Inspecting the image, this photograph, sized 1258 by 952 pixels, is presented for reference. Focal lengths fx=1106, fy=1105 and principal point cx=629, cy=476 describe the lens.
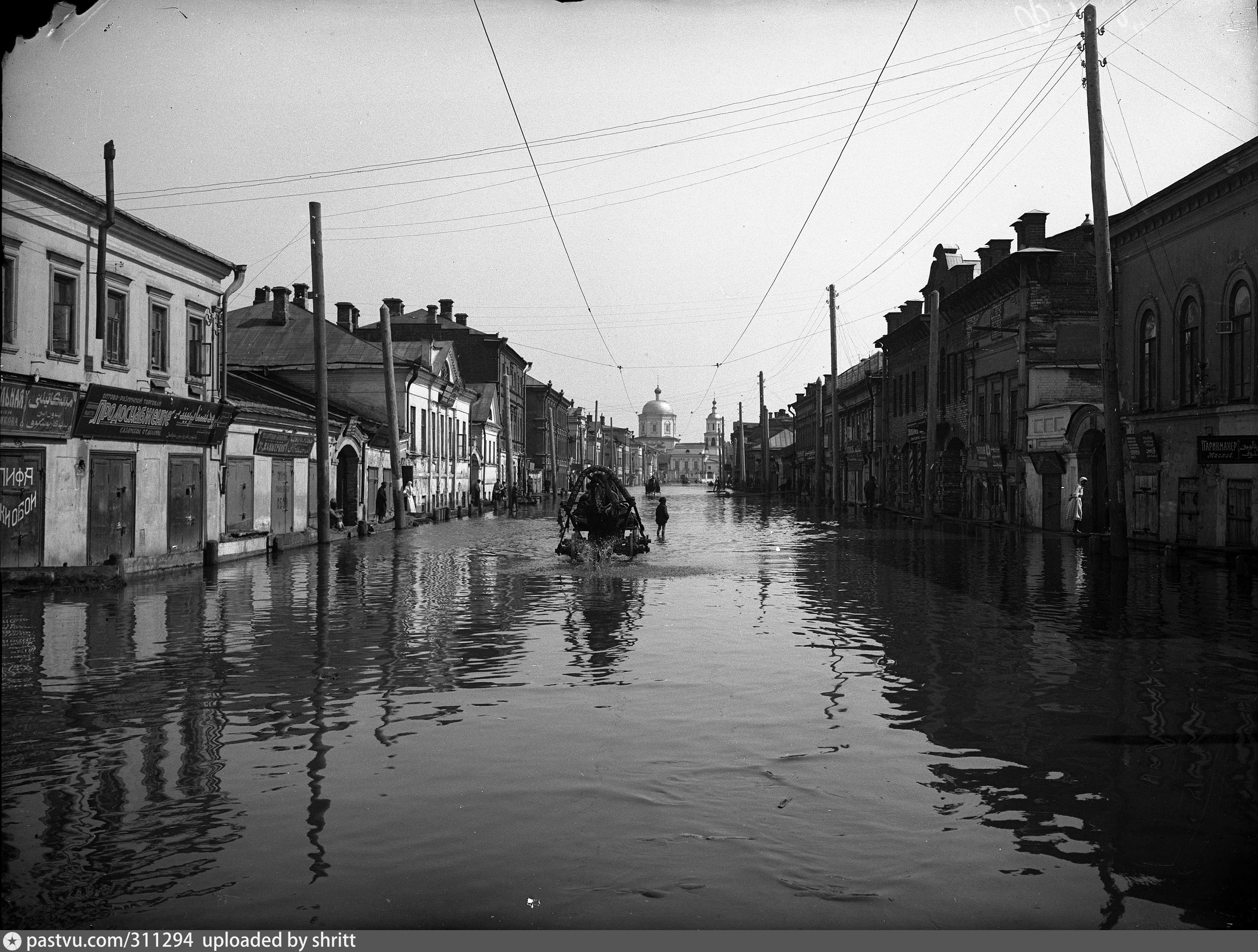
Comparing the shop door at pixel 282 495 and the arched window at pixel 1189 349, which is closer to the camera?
the arched window at pixel 1189 349

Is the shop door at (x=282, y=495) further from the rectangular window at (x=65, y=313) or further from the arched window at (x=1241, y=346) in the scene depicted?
the arched window at (x=1241, y=346)

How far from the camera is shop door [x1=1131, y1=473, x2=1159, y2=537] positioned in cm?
2880

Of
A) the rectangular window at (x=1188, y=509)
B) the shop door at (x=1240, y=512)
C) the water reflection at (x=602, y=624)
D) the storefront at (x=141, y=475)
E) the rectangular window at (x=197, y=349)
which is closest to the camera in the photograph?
the water reflection at (x=602, y=624)

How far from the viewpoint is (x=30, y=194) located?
59.7ft

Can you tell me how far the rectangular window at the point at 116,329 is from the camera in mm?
21359

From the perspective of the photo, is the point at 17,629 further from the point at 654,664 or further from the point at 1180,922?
the point at 1180,922

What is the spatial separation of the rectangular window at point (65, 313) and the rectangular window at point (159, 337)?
2.85 metres

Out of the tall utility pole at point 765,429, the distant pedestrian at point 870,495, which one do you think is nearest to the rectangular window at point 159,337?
the distant pedestrian at point 870,495

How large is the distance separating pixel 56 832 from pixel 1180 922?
5523mm

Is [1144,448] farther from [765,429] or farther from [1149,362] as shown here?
[765,429]

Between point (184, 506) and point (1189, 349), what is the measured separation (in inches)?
961

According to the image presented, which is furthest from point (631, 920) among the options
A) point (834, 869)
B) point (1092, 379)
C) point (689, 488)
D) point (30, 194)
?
point (689, 488)

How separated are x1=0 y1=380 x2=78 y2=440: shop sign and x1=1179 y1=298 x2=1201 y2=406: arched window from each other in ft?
81.3

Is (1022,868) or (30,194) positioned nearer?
(1022,868)
